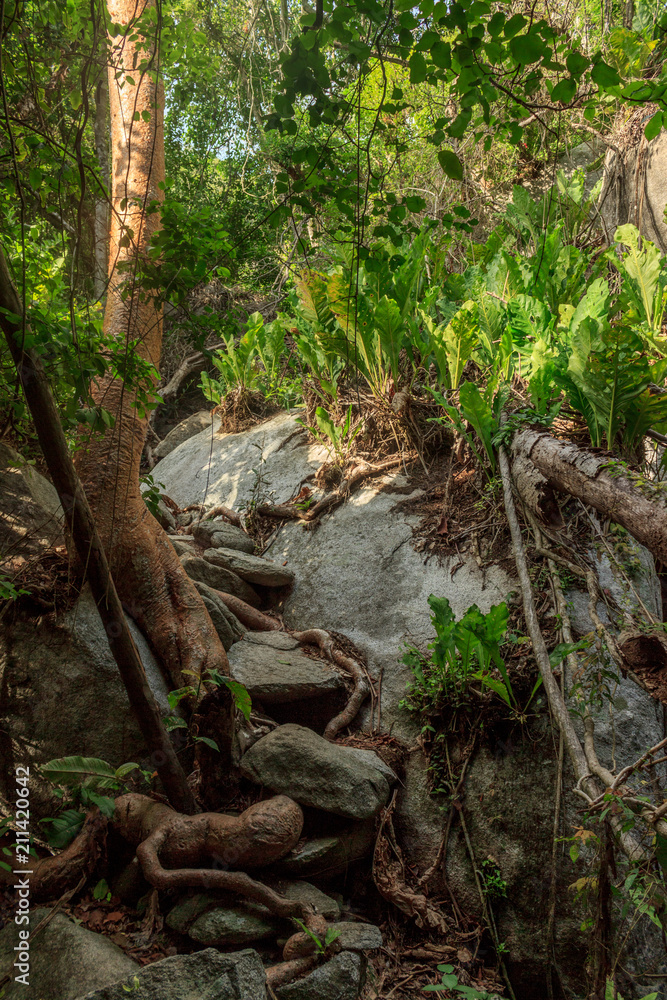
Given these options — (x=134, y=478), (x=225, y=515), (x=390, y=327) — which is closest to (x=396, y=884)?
(x=134, y=478)

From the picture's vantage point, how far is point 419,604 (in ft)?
13.8

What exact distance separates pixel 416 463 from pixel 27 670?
3.44 metres

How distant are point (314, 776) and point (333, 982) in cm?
86

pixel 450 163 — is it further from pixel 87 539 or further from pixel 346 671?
pixel 346 671

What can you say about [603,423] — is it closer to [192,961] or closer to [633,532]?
[633,532]

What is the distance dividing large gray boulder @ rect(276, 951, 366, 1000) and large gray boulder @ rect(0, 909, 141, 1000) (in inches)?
24.0

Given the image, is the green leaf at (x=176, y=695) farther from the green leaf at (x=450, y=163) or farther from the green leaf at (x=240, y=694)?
the green leaf at (x=450, y=163)

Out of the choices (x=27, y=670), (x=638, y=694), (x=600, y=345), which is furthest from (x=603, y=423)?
(x=27, y=670)

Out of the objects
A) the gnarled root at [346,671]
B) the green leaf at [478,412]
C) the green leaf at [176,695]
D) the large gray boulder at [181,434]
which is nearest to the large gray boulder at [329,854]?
the gnarled root at [346,671]

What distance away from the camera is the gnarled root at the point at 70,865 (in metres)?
2.52

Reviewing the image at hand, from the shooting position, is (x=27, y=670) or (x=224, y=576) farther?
(x=224, y=576)

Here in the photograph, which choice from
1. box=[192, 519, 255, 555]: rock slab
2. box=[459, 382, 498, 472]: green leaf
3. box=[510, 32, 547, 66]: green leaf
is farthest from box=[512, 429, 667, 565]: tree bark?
box=[192, 519, 255, 555]: rock slab

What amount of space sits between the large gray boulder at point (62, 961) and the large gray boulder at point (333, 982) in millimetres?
609

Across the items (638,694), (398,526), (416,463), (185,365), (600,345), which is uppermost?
(185,365)
